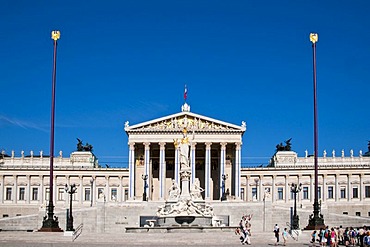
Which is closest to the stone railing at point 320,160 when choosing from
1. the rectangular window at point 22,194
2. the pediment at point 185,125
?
the pediment at point 185,125

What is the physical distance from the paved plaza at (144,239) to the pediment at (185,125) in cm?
4795

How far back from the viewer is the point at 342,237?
151 ft

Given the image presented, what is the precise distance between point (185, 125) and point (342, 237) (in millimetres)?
51747

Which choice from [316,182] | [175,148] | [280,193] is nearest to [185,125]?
[175,148]

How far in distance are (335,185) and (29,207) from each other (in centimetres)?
4593

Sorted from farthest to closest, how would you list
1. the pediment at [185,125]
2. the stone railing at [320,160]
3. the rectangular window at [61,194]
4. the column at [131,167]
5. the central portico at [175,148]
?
the rectangular window at [61,194] → the stone railing at [320,160] → the pediment at [185,125] → the central portico at [175,148] → the column at [131,167]

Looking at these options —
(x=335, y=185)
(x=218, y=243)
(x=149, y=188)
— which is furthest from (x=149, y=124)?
(x=218, y=243)

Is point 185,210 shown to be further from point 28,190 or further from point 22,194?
point 22,194

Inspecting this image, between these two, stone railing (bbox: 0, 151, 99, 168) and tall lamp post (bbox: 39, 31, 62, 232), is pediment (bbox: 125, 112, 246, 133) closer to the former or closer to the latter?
stone railing (bbox: 0, 151, 99, 168)

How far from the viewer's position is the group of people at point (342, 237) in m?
40.4

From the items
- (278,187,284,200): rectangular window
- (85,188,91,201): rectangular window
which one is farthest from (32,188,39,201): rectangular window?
(278,187,284,200): rectangular window

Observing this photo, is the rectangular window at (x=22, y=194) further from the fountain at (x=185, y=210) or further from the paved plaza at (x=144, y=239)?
the paved plaza at (x=144, y=239)

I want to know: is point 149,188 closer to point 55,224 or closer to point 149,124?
point 149,124

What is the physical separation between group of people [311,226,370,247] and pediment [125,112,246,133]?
5029 centimetres
